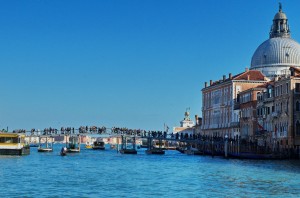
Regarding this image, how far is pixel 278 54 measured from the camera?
314 ft

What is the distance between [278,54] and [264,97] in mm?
20166

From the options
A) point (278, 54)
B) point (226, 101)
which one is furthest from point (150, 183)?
point (278, 54)

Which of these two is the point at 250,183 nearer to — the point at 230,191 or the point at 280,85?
the point at 230,191

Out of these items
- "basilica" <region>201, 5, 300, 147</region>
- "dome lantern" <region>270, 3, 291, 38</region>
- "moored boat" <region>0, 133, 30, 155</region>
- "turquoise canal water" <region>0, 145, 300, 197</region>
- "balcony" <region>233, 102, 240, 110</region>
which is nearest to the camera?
"turquoise canal water" <region>0, 145, 300, 197</region>

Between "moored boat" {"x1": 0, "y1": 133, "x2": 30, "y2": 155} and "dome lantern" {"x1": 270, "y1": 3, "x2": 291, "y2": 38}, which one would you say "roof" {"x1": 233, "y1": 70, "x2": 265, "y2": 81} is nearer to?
"dome lantern" {"x1": 270, "y1": 3, "x2": 291, "y2": 38}

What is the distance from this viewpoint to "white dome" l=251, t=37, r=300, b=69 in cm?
9556

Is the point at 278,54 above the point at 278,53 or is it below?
below

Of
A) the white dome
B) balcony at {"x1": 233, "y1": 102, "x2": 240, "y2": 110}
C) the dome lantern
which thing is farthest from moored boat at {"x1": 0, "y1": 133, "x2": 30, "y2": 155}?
the dome lantern

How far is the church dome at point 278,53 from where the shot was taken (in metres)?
95.6

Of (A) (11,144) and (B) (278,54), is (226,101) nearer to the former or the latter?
(B) (278,54)

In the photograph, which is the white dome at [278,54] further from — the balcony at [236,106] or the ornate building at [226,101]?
the balcony at [236,106]

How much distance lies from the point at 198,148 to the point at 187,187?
6376 cm

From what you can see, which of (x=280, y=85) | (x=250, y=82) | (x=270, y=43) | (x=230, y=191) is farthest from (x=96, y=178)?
(x=270, y=43)

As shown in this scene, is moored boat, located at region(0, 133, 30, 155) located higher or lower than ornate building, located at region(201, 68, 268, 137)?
lower
